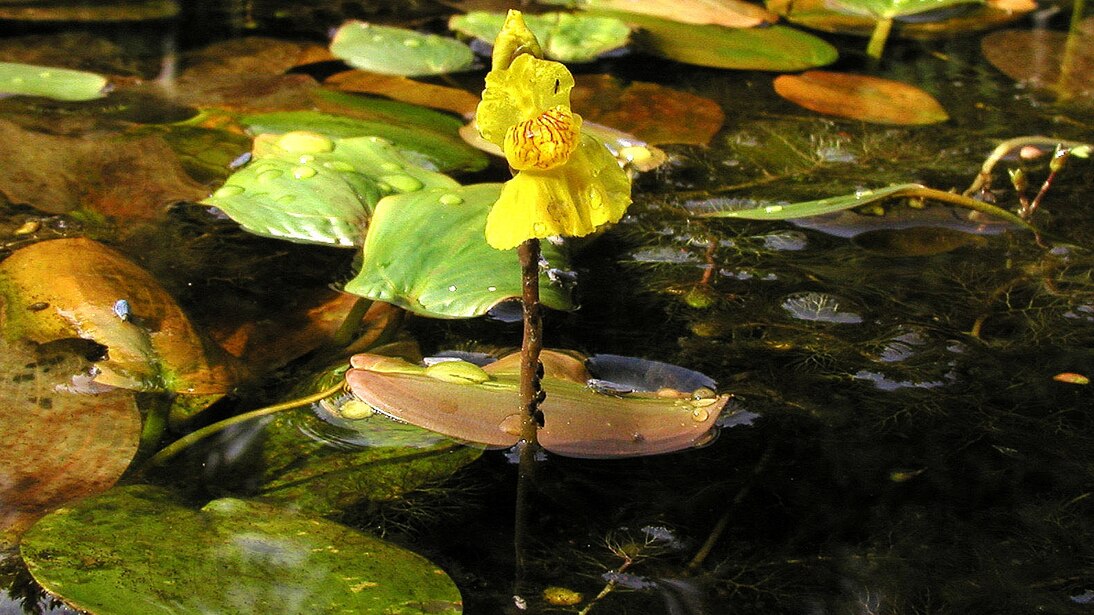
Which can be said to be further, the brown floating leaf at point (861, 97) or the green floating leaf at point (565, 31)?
the green floating leaf at point (565, 31)

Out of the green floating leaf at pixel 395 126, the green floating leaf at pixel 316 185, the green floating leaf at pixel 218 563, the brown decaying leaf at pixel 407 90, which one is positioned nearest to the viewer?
the green floating leaf at pixel 218 563

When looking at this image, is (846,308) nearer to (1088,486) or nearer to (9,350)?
(1088,486)

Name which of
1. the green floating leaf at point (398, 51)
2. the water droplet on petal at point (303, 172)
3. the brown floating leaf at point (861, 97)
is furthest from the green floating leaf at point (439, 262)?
the brown floating leaf at point (861, 97)

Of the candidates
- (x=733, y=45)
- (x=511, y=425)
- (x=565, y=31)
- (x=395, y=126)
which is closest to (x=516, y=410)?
(x=511, y=425)

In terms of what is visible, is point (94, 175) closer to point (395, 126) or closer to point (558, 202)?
point (395, 126)

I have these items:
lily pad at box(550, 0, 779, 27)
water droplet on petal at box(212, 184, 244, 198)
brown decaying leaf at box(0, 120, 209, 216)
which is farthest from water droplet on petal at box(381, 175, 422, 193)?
lily pad at box(550, 0, 779, 27)

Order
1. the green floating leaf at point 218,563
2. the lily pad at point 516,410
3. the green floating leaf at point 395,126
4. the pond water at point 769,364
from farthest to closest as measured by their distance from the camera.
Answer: the green floating leaf at point 395,126 < the lily pad at point 516,410 < the pond water at point 769,364 < the green floating leaf at point 218,563

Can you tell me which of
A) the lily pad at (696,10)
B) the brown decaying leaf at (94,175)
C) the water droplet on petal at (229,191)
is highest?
the lily pad at (696,10)

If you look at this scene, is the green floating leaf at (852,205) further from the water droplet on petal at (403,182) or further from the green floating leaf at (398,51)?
the green floating leaf at (398,51)
